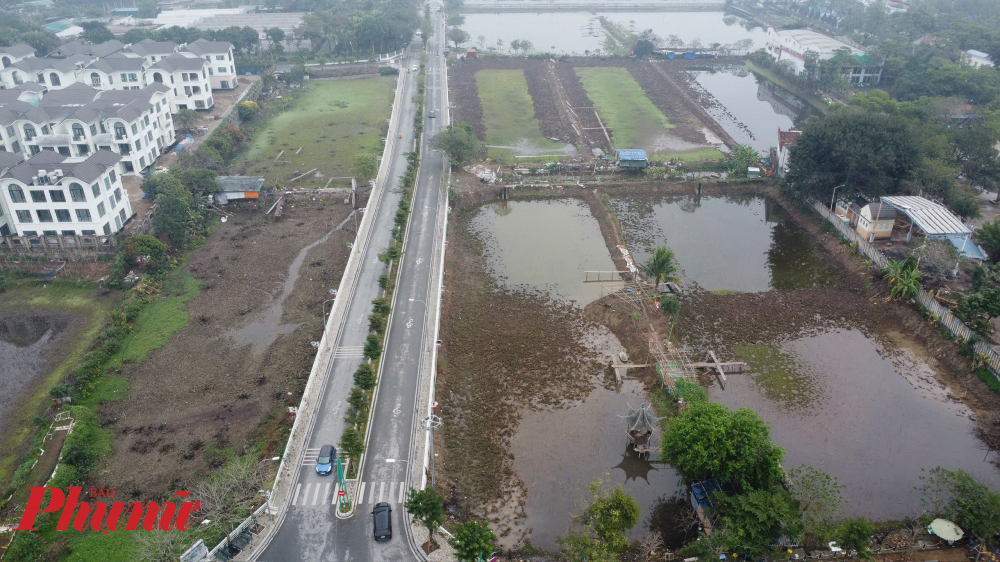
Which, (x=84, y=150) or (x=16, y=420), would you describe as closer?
(x=16, y=420)

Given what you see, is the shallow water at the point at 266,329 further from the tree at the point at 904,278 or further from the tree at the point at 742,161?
the tree at the point at 742,161

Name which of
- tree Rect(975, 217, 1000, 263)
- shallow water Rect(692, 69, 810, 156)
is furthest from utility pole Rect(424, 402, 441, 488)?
shallow water Rect(692, 69, 810, 156)

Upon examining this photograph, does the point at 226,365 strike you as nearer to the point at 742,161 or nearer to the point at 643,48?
the point at 742,161

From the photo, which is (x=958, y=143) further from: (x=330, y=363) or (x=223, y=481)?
(x=223, y=481)

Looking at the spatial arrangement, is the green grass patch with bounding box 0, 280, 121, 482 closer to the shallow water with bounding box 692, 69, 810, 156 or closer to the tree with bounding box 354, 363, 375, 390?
the tree with bounding box 354, 363, 375, 390

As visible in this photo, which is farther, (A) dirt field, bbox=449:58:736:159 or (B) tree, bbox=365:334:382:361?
(A) dirt field, bbox=449:58:736:159

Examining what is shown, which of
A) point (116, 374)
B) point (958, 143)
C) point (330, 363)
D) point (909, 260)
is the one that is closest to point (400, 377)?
point (330, 363)

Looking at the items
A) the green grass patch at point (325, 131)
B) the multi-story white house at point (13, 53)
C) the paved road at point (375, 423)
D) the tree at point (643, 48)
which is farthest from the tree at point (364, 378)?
the tree at point (643, 48)
